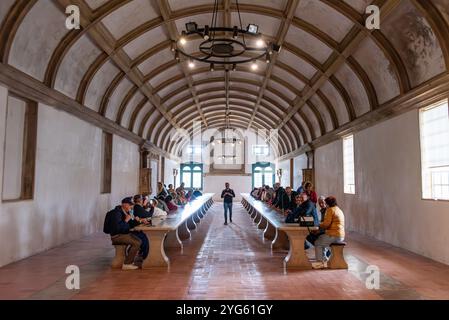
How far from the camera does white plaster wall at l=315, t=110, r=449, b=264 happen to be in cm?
679

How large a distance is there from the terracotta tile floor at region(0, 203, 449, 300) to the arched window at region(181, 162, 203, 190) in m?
20.2

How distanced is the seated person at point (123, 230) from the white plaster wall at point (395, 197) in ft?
17.8

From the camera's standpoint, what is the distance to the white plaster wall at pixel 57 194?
6.40 metres

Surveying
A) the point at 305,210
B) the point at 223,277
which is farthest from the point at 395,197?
the point at 223,277

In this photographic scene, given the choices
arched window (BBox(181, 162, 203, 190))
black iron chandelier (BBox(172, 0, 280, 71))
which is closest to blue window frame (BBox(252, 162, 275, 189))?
arched window (BBox(181, 162, 203, 190))

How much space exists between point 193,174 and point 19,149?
21.6 metres

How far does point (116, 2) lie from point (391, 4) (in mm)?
5266

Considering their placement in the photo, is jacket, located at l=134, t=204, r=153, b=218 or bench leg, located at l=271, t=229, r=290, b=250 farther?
bench leg, located at l=271, t=229, r=290, b=250

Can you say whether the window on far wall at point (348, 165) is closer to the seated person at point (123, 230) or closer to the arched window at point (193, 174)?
the seated person at point (123, 230)

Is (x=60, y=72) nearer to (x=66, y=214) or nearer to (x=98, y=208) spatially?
(x=66, y=214)

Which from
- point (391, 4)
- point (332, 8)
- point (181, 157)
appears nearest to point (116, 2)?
point (332, 8)

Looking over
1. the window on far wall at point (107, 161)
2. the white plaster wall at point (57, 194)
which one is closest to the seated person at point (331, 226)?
the white plaster wall at point (57, 194)

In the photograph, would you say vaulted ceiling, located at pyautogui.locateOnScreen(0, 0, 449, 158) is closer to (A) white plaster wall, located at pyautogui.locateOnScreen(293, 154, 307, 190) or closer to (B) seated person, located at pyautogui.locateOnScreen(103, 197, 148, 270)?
(B) seated person, located at pyautogui.locateOnScreen(103, 197, 148, 270)

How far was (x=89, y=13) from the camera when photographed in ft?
23.7
